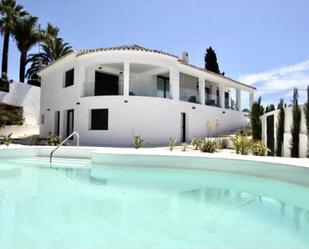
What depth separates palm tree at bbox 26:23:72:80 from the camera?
43.6 m

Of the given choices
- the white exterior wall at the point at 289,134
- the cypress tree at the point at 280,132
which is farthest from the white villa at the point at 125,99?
the cypress tree at the point at 280,132

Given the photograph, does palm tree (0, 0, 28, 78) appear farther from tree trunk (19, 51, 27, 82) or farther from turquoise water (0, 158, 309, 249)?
turquoise water (0, 158, 309, 249)

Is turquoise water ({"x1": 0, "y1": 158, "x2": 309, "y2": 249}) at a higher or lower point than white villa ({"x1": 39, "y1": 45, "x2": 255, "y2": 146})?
lower

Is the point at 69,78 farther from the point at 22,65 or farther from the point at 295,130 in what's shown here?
the point at 295,130

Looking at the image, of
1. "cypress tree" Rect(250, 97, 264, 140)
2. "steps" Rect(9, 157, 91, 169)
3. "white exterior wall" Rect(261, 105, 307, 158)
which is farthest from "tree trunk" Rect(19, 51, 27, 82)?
"white exterior wall" Rect(261, 105, 307, 158)

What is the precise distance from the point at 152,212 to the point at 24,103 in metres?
32.8

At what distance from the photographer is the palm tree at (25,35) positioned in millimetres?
37656

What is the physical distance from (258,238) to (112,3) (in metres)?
18.6

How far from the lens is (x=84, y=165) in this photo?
1459cm

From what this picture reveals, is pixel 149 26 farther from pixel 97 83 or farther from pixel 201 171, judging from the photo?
pixel 201 171

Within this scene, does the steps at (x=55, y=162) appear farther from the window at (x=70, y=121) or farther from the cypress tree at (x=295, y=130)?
the cypress tree at (x=295, y=130)

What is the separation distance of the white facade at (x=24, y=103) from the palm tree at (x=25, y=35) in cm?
338

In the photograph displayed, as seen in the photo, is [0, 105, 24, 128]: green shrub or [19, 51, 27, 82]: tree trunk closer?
[0, 105, 24, 128]: green shrub

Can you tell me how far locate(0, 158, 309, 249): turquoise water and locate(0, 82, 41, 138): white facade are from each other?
73.6ft
